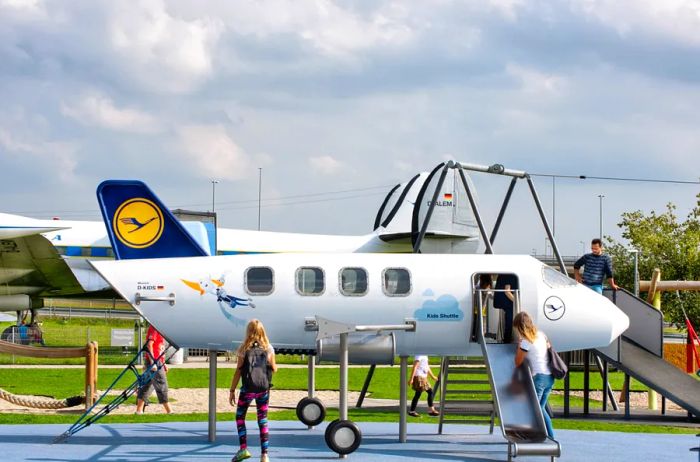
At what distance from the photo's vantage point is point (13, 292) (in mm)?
42469

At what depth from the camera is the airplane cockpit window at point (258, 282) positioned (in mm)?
16000

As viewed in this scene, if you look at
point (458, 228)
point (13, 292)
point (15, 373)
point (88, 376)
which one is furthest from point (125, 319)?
point (88, 376)

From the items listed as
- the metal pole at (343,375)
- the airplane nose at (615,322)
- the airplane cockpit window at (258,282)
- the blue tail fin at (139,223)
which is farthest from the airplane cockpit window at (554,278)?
the blue tail fin at (139,223)

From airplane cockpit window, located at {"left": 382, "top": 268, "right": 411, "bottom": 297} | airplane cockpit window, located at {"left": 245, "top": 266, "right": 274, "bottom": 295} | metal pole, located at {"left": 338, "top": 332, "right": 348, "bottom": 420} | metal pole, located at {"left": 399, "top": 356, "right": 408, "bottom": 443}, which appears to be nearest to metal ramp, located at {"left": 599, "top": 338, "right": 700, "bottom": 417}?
metal pole, located at {"left": 399, "top": 356, "right": 408, "bottom": 443}

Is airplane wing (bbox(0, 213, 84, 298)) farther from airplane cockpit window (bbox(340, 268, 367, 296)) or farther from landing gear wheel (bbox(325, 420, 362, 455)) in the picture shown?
landing gear wheel (bbox(325, 420, 362, 455))

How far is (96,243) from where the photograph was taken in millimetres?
43719

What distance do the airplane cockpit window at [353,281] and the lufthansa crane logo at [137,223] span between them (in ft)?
10.7

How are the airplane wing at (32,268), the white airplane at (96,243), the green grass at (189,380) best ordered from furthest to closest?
1. the white airplane at (96,243)
2. the airplane wing at (32,268)
3. the green grass at (189,380)

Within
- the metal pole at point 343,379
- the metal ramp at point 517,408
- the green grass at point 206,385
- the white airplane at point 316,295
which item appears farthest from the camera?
the green grass at point 206,385

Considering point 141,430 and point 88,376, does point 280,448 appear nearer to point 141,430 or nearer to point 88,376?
point 141,430

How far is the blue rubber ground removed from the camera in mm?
15367

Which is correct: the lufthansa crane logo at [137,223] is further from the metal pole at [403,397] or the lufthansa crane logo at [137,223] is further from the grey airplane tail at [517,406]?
the grey airplane tail at [517,406]

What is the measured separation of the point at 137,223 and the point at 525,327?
22.2 feet

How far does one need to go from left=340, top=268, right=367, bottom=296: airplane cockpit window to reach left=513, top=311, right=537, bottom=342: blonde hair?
263cm
